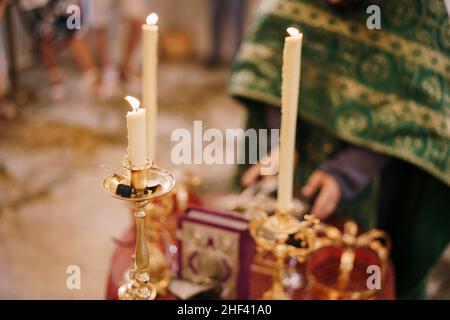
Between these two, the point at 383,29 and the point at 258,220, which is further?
the point at 383,29

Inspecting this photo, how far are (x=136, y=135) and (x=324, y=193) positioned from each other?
33.4 inches

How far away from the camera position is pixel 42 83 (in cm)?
432

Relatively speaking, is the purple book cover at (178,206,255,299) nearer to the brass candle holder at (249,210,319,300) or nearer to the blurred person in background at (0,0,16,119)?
the brass candle holder at (249,210,319,300)

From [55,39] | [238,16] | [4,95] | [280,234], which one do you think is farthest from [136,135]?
[238,16]

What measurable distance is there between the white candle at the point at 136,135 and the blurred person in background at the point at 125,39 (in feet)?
11.2

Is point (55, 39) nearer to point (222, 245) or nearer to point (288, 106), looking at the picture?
point (222, 245)

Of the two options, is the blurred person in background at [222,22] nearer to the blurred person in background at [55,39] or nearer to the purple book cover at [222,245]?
the blurred person in background at [55,39]

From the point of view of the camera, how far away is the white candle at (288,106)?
919 mm

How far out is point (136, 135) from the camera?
78 cm

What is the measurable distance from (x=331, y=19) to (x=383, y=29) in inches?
5.8

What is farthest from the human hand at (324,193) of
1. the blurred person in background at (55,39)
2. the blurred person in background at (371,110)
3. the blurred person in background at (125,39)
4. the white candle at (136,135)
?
the blurred person in background at (125,39)

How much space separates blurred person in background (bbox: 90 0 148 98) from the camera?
4.20m
